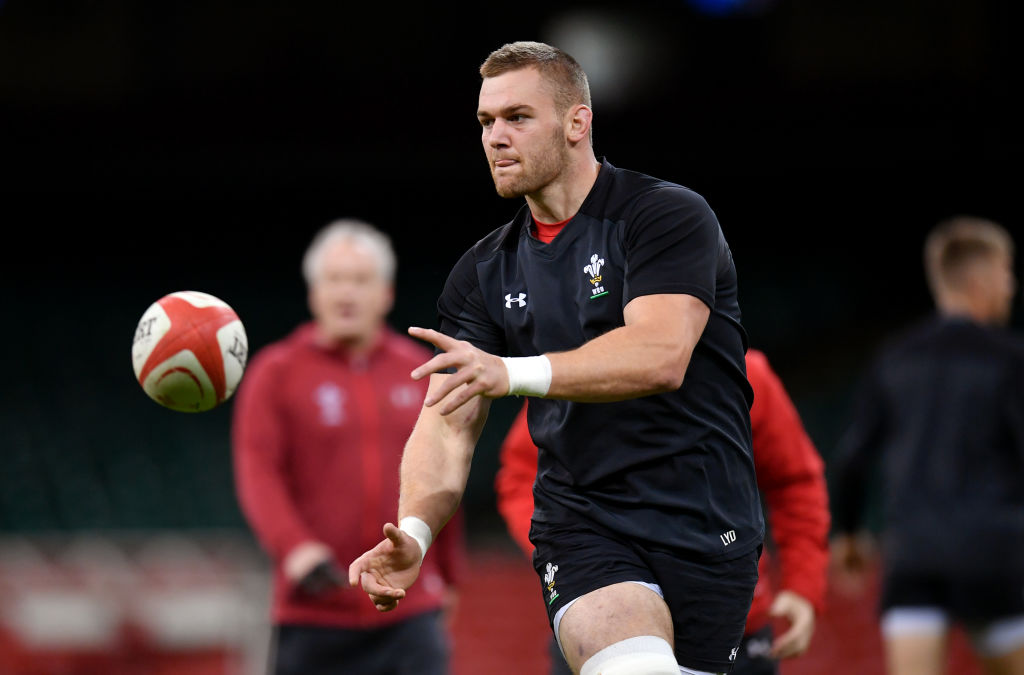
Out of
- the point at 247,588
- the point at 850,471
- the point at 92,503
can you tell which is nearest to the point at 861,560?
the point at 850,471

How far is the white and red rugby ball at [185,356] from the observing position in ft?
12.7

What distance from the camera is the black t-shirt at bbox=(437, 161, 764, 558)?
11.1 ft

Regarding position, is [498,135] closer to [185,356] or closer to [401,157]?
[185,356]

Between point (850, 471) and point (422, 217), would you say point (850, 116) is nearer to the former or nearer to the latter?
point (422, 217)

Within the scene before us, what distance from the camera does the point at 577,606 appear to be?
331cm

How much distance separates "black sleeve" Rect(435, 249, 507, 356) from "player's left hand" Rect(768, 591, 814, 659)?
1.30m

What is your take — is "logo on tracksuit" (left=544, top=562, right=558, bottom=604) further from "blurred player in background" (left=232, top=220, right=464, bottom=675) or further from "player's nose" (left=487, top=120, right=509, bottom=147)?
"blurred player in background" (left=232, top=220, right=464, bottom=675)

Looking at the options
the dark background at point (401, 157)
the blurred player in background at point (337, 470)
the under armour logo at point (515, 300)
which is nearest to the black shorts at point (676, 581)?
the under armour logo at point (515, 300)

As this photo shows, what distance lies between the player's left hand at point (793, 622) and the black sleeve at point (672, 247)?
1.36m

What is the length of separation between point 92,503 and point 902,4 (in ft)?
36.2

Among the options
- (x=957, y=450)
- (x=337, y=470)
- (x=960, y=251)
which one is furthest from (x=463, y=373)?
(x=960, y=251)

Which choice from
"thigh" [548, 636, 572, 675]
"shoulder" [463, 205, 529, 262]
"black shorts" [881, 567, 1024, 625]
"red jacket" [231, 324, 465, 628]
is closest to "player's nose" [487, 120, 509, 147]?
"shoulder" [463, 205, 529, 262]

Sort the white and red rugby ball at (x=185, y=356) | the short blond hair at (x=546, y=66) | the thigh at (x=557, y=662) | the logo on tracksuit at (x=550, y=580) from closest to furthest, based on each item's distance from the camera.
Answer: the logo on tracksuit at (x=550, y=580) → the short blond hair at (x=546, y=66) → the white and red rugby ball at (x=185, y=356) → the thigh at (x=557, y=662)

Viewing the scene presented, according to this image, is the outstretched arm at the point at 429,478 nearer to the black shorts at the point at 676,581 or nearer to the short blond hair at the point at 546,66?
the black shorts at the point at 676,581
